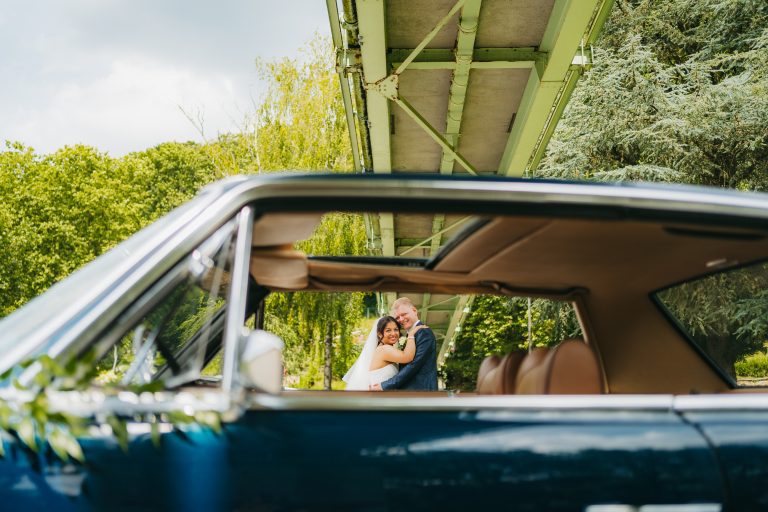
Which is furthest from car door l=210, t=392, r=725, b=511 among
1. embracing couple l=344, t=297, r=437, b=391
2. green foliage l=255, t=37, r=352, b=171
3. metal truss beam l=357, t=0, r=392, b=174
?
green foliage l=255, t=37, r=352, b=171

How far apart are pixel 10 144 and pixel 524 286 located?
4275 centimetres

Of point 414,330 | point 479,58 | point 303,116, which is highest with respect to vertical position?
point 303,116

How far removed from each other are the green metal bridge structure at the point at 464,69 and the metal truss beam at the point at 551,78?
14 mm

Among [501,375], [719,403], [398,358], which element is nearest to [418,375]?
[398,358]

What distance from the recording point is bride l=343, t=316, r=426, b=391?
20.4ft

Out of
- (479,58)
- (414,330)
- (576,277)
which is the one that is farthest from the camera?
(479,58)

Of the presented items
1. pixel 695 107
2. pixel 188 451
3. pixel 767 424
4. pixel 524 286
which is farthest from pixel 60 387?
pixel 695 107

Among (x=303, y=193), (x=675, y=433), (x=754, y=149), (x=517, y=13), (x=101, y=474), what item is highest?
(x=754, y=149)

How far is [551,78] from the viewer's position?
8.91 meters

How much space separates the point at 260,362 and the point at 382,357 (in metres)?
4.61

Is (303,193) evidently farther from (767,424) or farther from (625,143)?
(625,143)

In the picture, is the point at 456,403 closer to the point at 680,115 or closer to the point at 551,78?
the point at 551,78

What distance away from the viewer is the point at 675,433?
199cm

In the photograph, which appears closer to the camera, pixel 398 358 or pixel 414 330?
pixel 398 358
